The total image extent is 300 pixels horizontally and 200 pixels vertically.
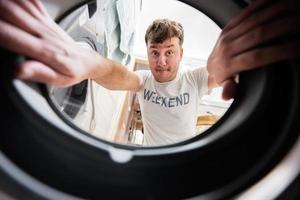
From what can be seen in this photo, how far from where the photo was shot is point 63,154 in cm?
43

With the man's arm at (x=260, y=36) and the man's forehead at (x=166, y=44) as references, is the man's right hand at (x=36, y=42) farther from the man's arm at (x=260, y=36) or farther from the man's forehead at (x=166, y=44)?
the man's forehead at (x=166, y=44)

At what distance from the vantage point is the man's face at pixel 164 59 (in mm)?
1589

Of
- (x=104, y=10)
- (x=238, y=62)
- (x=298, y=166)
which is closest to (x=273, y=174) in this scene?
(x=298, y=166)

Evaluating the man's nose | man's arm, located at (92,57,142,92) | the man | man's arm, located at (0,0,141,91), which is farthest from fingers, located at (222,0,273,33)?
the man's nose

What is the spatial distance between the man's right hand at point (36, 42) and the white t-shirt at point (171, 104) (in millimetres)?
1047

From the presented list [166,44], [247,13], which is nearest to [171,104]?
[166,44]

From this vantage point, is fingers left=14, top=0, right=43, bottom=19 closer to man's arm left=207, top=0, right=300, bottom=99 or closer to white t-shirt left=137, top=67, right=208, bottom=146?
man's arm left=207, top=0, right=300, bottom=99

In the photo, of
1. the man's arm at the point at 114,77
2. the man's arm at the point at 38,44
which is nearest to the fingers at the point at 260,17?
the man's arm at the point at 38,44

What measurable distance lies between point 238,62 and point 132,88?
1.04 meters

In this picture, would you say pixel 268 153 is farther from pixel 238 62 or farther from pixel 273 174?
pixel 238 62

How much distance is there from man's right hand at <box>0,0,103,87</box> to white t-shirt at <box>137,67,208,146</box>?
1.05 metres

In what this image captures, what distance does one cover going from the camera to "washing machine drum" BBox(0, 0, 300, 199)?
385 millimetres

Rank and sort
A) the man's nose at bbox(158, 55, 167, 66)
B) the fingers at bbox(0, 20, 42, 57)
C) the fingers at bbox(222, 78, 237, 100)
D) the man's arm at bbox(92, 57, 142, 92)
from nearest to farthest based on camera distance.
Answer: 1. the fingers at bbox(0, 20, 42, 57)
2. the fingers at bbox(222, 78, 237, 100)
3. the man's arm at bbox(92, 57, 142, 92)
4. the man's nose at bbox(158, 55, 167, 66)

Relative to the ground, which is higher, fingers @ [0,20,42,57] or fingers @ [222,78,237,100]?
fingers @ [222,78,237,100]
